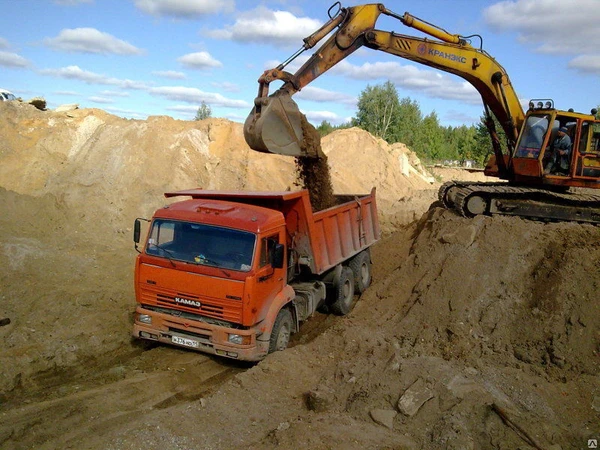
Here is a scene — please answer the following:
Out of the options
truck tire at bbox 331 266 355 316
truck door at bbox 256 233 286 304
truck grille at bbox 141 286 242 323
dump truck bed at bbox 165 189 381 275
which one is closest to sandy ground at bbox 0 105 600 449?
truck tire at bbox 331 266 355 316

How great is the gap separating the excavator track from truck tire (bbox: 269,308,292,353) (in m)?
5.30

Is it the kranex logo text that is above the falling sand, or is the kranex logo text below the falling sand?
above

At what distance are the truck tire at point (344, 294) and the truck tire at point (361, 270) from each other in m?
0.38

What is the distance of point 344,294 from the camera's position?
10.6 meters

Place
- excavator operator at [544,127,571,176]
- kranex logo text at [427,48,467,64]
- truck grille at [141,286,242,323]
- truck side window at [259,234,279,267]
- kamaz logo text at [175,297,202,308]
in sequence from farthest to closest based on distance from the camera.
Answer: excavator operator at [544,127,571,176]
kranex logo text at [427,48,467,64]
truck side window at [259,234,279,267]
kamaz logo text at [175,297,202,308]
truck grille at [141,286,242,323]

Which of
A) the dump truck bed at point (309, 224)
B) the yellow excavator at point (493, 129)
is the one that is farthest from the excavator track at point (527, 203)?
the dump truck bed at point (309, 224)

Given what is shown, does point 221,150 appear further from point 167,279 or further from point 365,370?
point 365,370

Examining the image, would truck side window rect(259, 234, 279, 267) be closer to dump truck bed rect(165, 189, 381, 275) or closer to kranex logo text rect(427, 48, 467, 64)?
dump truck bed rect(165, 189, 381, 275)

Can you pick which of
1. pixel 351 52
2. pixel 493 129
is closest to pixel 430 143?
pixel 493 129

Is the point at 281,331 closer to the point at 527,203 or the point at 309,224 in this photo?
the point at 309,224

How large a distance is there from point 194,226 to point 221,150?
36.8ft

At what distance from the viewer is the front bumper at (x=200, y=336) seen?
720 centimetres

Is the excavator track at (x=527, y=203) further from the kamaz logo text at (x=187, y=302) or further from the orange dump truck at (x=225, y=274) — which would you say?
the kamaz logo text at (x=187, y=302)

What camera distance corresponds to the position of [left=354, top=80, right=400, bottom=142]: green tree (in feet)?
161
